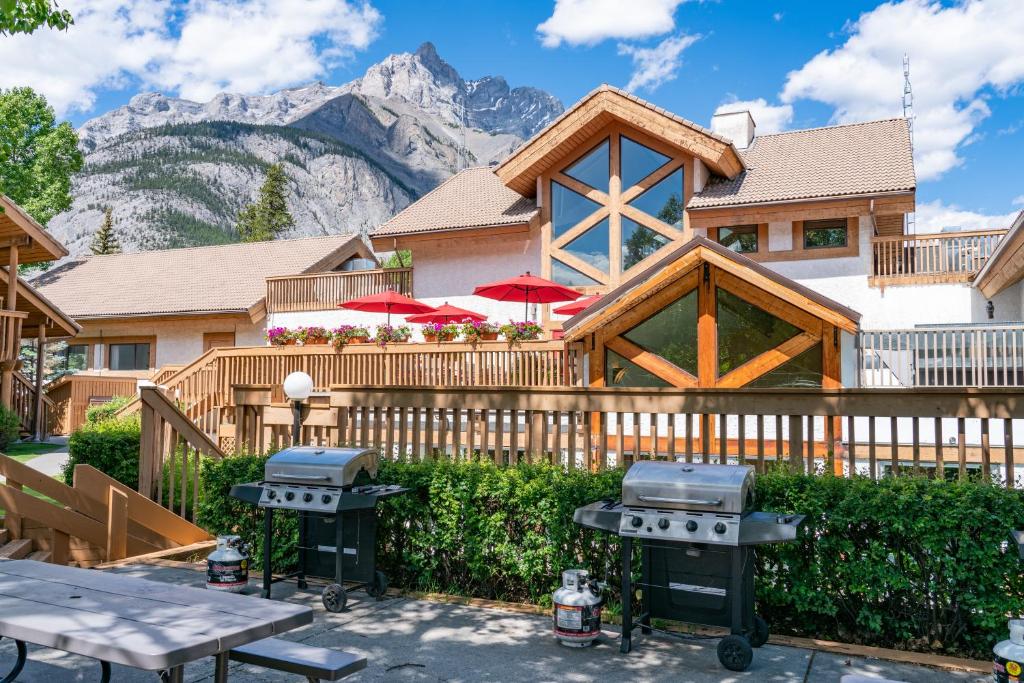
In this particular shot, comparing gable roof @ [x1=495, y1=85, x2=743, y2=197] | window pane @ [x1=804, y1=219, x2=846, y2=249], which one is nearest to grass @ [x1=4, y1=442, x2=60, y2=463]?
gable roof @ [x1=495, y1=85, x2=743, y2=197]

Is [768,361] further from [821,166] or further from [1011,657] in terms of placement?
[821,166]

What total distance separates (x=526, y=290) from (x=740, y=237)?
18.9 ft

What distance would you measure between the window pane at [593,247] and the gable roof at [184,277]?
39.3 ft

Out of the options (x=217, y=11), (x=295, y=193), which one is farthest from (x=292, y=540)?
(x=217, y=11)

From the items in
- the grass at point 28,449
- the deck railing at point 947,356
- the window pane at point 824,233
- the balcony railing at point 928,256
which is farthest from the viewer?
the window pane at point 824,233

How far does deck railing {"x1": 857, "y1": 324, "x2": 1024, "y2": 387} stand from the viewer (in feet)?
45.7

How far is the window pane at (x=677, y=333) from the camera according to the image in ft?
41.1

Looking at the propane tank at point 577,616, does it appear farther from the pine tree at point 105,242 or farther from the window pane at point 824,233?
the pine tree at point 105,242

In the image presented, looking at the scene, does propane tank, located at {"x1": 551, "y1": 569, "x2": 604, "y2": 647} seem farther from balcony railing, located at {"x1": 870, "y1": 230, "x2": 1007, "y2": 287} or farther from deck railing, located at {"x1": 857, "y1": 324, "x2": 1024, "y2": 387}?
balcony railing, located at {"x1": 870, "y1": 230, "x2": 1007, "y2": 287}

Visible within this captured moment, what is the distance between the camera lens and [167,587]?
3.80 m

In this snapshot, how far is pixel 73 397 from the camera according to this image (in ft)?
75.4

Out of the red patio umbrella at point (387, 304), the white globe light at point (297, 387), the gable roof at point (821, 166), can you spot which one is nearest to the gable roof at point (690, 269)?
the red patio umbrella at point (387, 304)

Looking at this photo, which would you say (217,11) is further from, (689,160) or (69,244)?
(689,160)

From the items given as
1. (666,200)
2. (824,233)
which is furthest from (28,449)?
(824,233)
